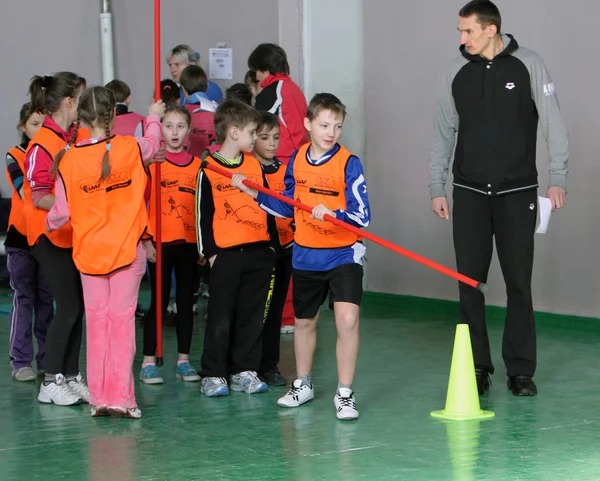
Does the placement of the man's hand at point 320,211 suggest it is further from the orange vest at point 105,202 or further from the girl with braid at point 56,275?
the girl with braid at point 56,275

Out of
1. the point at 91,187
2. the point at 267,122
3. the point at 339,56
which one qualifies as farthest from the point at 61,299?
the point at 339,56

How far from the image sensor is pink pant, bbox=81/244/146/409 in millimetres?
4527

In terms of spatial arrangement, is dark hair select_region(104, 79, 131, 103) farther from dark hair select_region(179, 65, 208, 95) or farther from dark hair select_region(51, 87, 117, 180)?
dark hair select_region(51, 87, 117, 180)

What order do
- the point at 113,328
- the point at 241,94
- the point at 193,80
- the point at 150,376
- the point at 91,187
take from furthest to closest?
the point at 241,94
the point at 193,80
the point at 150,376
the point at 113,328
the point at 91,187

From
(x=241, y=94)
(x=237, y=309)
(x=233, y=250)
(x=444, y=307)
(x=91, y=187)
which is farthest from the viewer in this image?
(x=444, y=307)

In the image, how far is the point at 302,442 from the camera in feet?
13.5

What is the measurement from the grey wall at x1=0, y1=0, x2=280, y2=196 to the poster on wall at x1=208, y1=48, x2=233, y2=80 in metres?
0.05

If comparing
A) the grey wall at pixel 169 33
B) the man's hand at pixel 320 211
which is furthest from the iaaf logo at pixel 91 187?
the grey wall at pixel 169 33

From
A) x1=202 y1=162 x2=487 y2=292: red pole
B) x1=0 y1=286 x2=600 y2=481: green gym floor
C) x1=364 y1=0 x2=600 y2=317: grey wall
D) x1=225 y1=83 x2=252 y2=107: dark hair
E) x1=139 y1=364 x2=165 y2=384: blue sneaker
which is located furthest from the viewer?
x1=225 y1=83 x2=252 y2=107: dark hair

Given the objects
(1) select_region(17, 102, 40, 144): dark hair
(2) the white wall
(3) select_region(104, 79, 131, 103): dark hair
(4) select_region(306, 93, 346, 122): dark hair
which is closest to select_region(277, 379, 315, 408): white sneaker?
(4) select_region(306, 93, 346, 122): dark hair

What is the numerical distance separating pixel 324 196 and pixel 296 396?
914 mm

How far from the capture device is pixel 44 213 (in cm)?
495

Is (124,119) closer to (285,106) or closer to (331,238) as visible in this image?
(285,106)

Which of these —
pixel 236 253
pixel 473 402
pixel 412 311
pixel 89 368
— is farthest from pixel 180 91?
pixel 473 402
